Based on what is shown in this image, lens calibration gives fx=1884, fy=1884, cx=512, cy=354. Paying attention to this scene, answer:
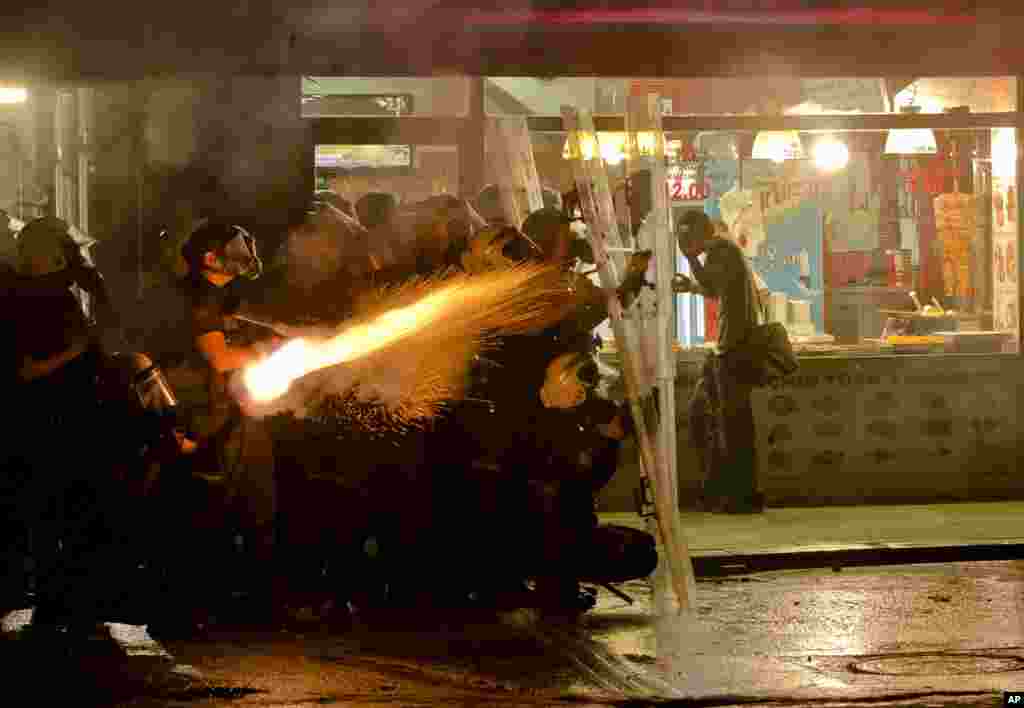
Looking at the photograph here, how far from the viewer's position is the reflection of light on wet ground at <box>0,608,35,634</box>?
9.38 meters

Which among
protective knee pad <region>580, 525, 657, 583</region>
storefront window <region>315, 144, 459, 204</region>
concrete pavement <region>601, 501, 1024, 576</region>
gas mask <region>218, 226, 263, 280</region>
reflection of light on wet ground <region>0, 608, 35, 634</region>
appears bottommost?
reflection of light on wet ground <region>0, 608, 35, 634</region>

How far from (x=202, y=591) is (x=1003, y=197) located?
789 cm

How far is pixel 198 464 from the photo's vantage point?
30.1 feet

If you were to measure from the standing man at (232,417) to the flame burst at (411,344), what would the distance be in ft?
0.65

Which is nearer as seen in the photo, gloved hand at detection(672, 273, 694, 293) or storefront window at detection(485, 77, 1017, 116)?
gloved hand at detection(672, 273, 694, 293)

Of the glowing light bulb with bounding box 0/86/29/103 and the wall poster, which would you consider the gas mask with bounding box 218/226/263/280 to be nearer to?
the glowing light bulb with bounding box 0/86/29/103

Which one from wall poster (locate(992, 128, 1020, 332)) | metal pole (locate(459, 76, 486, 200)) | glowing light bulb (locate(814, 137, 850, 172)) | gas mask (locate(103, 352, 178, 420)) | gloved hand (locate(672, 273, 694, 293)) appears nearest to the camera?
gas mask (locate(103, 352, 178, 420))

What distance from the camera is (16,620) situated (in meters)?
9.62

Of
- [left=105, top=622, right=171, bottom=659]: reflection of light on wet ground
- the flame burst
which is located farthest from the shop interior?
[left=105, top=622, right=171, bottom=659]: reflection of light on wet ground

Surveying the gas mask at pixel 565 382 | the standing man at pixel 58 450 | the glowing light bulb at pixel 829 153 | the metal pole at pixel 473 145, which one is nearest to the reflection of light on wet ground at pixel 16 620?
the standing man at pixel 58 450

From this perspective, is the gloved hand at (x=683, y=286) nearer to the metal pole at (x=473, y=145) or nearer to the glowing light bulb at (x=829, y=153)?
the metal pole at (x=473, y=145)

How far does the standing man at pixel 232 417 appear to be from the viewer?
918cm

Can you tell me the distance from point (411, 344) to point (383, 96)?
4.62 metres

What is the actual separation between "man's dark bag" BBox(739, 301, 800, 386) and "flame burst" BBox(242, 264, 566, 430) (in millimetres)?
4404
